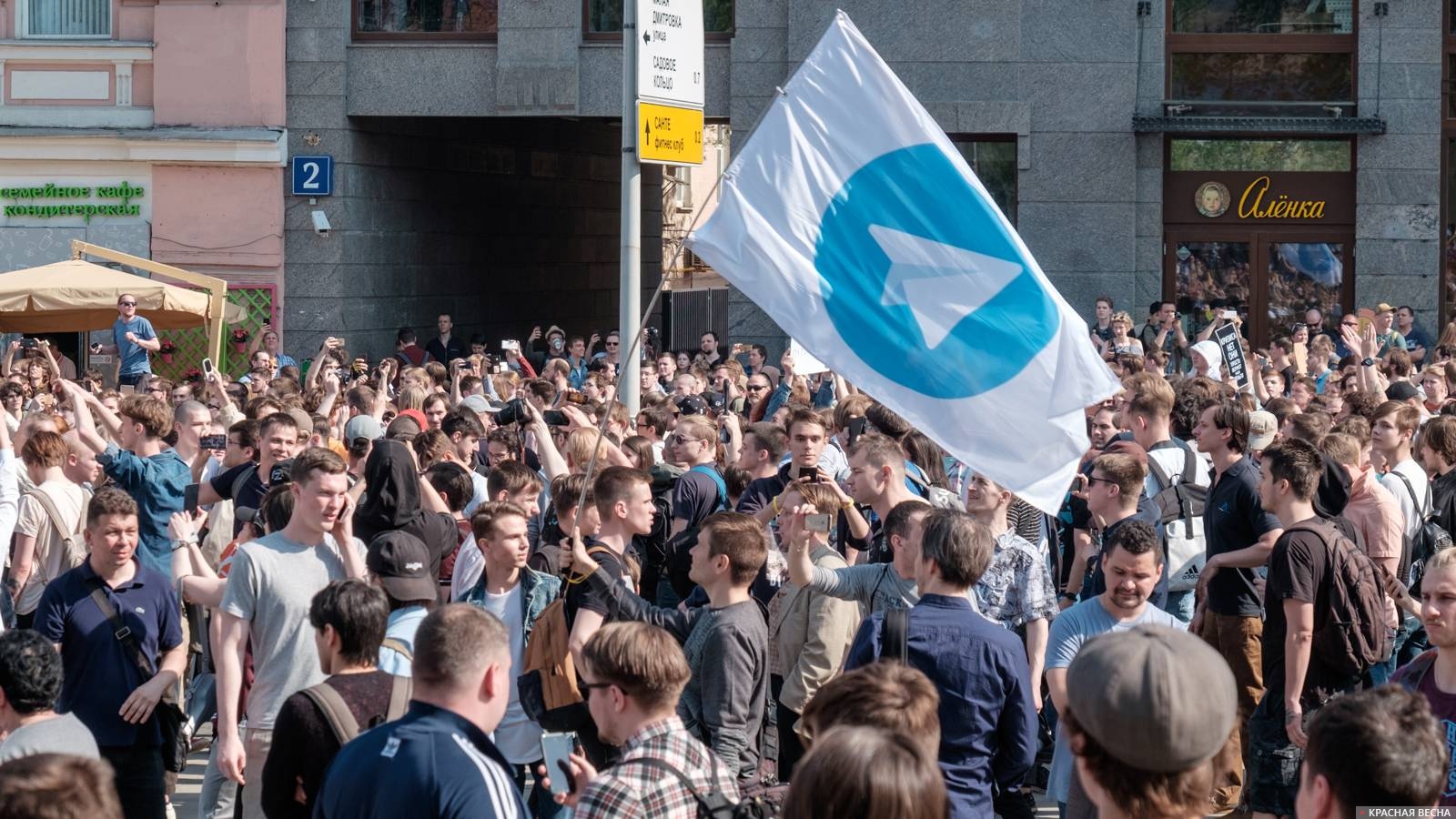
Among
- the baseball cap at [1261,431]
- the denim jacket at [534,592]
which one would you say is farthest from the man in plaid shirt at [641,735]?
the baseball cap at [1261,431]

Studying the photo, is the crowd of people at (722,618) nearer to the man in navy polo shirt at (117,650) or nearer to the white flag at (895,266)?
the man in navy polo shirt at (117,650)

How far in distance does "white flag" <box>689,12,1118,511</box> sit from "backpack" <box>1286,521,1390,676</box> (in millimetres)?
1086

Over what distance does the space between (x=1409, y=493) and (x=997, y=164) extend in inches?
527

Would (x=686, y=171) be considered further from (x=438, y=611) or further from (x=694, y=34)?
(x=438, y=611)

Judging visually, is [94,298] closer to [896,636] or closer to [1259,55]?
[1259,55]

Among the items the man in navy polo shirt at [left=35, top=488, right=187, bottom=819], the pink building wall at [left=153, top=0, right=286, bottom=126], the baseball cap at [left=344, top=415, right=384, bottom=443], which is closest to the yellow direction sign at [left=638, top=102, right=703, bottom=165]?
the baseball cap at [left=344, top=415, right=384, bottom=443]

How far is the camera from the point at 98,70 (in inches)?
896

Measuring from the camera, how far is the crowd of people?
3475 millimetres

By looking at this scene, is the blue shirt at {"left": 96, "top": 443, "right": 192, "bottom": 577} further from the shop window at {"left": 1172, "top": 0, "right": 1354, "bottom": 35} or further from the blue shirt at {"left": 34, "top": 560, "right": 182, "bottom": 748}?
the shop window at {"left": 1172, "top": 0, "right": 1354, "bottom": 35}

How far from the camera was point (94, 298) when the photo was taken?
725 inches

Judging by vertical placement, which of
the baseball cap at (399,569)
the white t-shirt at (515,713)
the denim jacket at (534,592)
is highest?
the baseball cap at (399,569)

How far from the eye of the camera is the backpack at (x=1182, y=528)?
8.41 m

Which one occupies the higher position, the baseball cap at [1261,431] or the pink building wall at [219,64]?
the pink building wall at [219,64]

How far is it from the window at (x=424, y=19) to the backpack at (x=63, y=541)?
14984 mm
